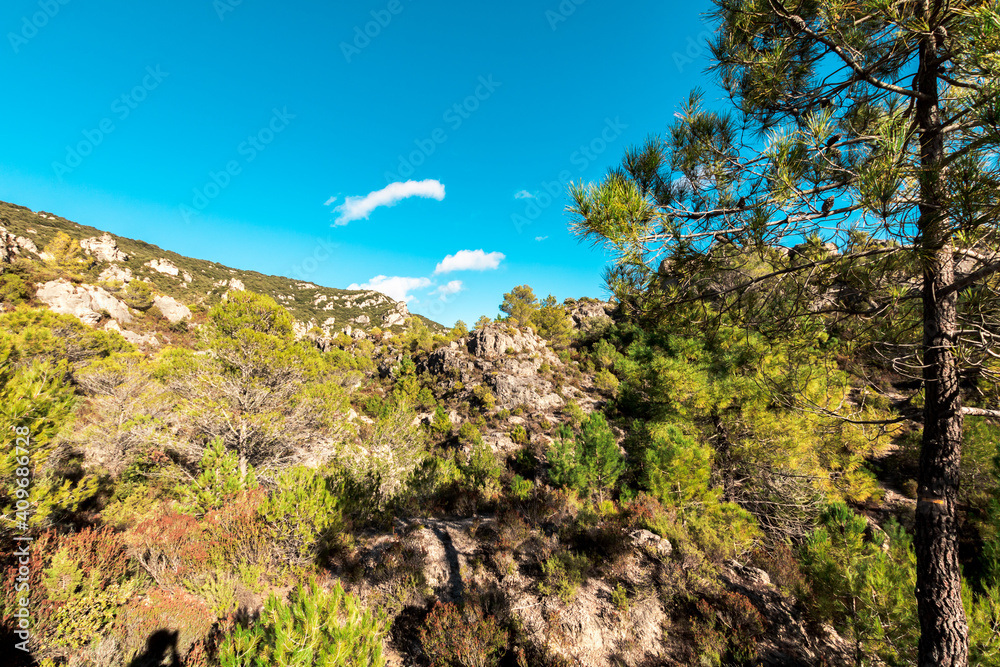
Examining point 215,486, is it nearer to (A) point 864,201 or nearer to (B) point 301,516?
(B) point 301,516

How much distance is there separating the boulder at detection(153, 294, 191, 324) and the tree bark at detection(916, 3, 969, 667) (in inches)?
1569

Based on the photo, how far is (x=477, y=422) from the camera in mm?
18797

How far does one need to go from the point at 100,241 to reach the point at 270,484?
59.9 meters

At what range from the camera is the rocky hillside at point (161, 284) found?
22.2 m

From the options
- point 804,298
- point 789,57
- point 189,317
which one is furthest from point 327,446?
point 189,317

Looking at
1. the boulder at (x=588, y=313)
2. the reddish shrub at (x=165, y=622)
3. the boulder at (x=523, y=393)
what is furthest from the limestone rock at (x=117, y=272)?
the boulder at (x=588, y=313)

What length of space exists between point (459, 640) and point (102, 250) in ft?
208

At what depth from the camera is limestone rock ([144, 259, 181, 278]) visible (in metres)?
43.6

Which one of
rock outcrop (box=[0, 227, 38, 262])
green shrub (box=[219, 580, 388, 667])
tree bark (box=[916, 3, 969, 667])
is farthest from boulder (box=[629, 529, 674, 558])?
rock outcrop (box=[0, 227, 38, 262])

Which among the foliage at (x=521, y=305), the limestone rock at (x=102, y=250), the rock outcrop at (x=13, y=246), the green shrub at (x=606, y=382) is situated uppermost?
the foliage at (x=521, y=305)

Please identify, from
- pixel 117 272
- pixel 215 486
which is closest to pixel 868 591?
pixel 215 486

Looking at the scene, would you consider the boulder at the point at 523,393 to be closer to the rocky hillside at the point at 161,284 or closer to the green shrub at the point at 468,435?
the green shrub at the point at 468,435

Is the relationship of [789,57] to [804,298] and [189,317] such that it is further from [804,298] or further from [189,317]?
[189,317]

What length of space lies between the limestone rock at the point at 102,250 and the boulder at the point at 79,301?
82.2 feet
